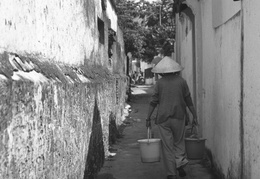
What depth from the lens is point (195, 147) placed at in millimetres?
6250

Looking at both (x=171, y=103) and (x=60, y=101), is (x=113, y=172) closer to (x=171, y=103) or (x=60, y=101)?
(x=171, y=103)

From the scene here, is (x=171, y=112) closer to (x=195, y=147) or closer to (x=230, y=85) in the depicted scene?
(x=195, y=147)

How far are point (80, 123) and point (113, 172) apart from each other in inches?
73.0

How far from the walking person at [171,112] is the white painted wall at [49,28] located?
126 centimetres

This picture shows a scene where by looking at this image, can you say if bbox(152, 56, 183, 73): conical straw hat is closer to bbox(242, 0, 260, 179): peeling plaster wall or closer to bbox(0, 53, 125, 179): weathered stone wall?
bbox(0, 53, 125, 179): weathered stone wall

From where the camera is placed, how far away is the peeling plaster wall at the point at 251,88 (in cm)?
393

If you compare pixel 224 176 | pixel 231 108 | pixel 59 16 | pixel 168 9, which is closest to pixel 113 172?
pixel 224 176

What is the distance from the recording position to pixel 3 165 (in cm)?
248

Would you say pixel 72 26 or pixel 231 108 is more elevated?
pixel 72 26

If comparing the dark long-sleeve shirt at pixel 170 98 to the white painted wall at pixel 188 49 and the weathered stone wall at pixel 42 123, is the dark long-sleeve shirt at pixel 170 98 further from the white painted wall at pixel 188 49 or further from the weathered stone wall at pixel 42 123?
the white painted wall at pixel 188 49

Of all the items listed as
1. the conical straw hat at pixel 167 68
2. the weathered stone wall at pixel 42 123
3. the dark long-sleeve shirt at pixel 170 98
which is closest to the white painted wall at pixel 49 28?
the weathered stone wall at pixel 42 123

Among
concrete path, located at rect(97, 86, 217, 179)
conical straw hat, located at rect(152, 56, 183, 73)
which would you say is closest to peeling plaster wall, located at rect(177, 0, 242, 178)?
concrete path, located at rect(97, 86, 217, 179)

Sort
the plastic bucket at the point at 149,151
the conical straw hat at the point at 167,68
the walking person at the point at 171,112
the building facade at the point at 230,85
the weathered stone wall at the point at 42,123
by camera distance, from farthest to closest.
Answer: the conical straw hat at the point at 167,68
the walking person at the point at 171,112
the plastic bucket at the point at 149,151
the building facade at the point at 230,85
the weathered stone wall at the point at 42,123

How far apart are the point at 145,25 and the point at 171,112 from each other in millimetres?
20025
